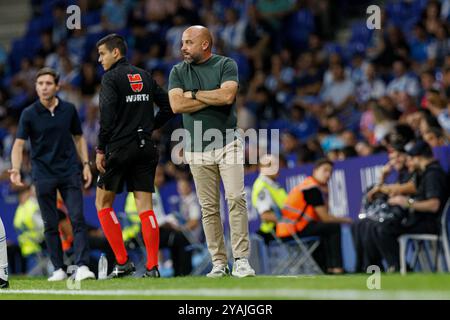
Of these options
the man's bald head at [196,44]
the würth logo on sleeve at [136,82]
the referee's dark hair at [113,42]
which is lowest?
the würth logo on sleeve at [136,82]

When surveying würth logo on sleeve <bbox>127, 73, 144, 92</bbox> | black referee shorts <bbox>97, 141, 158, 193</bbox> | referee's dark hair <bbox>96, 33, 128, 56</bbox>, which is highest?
referee's dark hair <bbox>96, 33, 128, 56</bbox>

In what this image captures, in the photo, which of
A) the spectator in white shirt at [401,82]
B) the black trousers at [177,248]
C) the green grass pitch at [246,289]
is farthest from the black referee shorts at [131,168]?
the spectator in white shirt at [401,82]

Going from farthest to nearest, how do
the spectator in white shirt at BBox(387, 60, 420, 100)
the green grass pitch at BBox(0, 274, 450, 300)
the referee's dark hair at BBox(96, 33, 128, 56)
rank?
the spectator in white shirt at BBox(387, 60, 420, 100)
the referee's dark hair at BBox(96, 33, 128, 56)
the green grass pitch at BBox(0, 274, 450, 300)

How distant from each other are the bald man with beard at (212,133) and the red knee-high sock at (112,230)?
1.04 metres

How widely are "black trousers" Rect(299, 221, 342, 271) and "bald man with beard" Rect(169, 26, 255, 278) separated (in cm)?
359

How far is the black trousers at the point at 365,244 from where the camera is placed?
13.2 meters

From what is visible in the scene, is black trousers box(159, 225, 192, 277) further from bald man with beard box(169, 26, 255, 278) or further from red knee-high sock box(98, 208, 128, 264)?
bald man with beard box(169, 26, 255, 278)

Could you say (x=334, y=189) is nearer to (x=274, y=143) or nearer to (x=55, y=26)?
(x=274, y=143)

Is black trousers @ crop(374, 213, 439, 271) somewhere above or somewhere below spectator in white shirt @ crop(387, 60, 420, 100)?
below

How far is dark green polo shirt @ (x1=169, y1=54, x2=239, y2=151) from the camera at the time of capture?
10070 mm

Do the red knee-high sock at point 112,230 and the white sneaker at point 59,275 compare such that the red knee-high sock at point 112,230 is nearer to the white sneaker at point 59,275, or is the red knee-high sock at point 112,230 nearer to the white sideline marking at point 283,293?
the white sneaker at point 59,275

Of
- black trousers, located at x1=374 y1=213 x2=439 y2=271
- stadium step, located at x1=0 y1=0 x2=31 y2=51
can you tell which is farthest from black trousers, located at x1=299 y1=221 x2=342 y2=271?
stadium step, located at x1=0 y1=0 x2=31 y2=51
